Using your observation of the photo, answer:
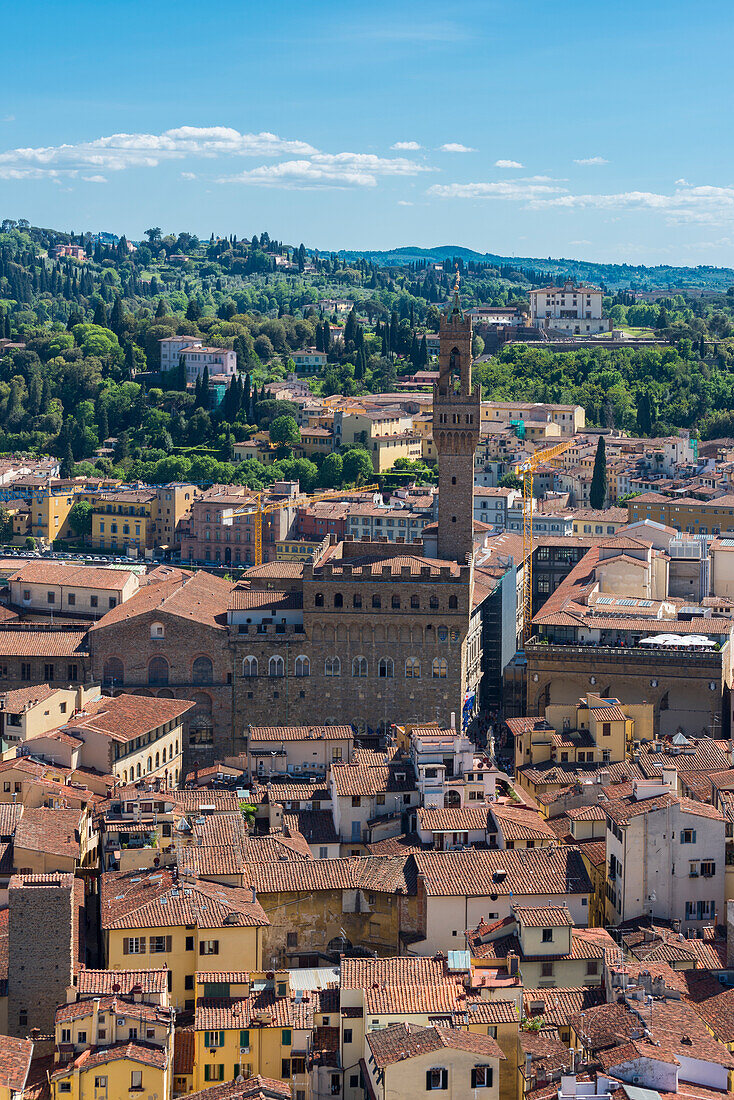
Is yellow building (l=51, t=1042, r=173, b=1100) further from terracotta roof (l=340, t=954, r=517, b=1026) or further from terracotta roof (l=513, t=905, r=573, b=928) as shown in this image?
terracotta roof (l=513, t=905, r=573, b=928)

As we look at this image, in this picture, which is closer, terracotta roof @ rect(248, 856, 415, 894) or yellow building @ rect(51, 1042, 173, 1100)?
yellow building @ rect(51, 1042, 173, 1100)

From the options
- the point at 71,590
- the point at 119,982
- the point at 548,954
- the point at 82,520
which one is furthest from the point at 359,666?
the point at 82,520

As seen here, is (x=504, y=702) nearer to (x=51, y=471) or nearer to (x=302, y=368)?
(x=51, y=471)

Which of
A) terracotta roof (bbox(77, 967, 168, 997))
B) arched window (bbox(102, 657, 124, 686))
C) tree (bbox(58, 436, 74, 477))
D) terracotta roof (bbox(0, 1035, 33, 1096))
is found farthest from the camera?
tree (bbox(58, 436, 74, 477))

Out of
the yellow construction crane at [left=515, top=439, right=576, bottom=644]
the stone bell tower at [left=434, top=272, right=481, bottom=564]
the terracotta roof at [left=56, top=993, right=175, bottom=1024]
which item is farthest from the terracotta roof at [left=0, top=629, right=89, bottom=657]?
the terracotta roof at [left=56, top=993, right=175, bottom=1024]

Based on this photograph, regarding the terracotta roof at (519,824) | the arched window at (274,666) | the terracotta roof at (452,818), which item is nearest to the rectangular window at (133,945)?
the terracotta roof at (452,818)

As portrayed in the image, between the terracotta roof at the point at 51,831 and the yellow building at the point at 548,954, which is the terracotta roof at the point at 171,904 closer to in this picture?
the terracotta roof at the point at 51,831
